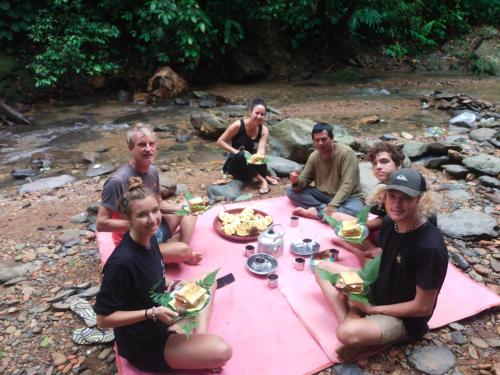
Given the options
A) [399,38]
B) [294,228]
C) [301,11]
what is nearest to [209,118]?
[294,228]

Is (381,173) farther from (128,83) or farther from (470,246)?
(128,83)

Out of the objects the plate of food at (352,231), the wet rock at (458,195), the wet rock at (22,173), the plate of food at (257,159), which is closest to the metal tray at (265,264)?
the plate of food at (352,231)

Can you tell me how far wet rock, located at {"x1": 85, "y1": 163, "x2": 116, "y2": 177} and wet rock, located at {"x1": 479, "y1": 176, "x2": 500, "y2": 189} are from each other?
5.78 metres

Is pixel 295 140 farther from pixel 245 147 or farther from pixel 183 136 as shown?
pixel 183 136

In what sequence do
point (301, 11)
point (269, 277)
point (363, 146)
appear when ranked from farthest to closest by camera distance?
1. point (301, 11)
2. point (363, 146)
3. point (269, 277)

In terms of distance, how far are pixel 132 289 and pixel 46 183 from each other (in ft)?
15.5

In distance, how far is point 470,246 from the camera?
4.00 m

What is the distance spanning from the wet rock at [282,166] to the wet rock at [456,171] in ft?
7.41

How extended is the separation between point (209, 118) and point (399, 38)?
11619 mm

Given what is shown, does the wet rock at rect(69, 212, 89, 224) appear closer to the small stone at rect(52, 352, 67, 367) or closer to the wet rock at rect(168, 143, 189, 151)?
the small stone at rect(52, 352, 67, 367)

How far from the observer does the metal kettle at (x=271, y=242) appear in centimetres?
357

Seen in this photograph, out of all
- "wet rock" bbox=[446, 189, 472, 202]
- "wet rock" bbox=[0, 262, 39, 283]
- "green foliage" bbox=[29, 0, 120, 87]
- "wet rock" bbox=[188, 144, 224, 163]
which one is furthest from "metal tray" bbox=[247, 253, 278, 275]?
"green foliage" bbox=[29, 0, 120, 87]

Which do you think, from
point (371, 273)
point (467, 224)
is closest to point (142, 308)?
point (371, 273)

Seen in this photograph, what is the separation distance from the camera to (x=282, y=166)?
6.09m
